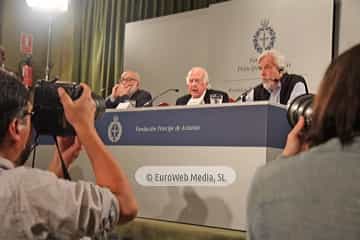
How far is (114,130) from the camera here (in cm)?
254

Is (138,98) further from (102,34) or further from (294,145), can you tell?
(294,145)

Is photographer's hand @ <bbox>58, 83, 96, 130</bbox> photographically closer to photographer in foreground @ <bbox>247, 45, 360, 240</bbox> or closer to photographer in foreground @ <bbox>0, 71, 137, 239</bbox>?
photographer in foreground @ <bbox>0, 71, 137, 239</bbox>

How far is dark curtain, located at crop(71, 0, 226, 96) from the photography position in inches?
226

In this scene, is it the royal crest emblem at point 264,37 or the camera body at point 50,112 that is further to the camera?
the royal crest emblem at point 264,37

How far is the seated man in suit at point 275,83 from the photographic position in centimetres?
371

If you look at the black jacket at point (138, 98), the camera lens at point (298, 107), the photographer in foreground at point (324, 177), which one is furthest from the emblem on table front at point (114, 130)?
the photographer in foreground at point (324, 177)

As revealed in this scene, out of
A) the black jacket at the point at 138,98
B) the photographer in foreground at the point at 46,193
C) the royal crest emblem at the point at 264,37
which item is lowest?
the photographer in foreground at the point at 46,193

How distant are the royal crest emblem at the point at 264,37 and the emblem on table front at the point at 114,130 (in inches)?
86.0

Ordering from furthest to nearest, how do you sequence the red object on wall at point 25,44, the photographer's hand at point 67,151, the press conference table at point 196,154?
the red object on wall at point 25,44 < the press conference table at point 196,154 < the photographer's hand at point 67,151

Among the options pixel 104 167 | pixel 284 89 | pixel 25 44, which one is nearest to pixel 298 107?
pixel 104 167

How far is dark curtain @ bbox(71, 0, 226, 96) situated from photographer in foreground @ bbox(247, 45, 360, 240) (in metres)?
4.73

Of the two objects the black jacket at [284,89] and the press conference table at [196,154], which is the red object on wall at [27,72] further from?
the press conference table at [196,154]

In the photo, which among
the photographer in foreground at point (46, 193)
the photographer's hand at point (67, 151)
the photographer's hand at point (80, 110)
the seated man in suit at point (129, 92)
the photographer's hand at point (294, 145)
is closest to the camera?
the photographer in foreground at point (46, 193)

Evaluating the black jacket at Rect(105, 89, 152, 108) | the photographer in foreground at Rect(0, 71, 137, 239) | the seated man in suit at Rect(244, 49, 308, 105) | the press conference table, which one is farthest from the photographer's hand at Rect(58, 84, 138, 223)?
the black jacket at Rect(105, 89, 152, 108)
